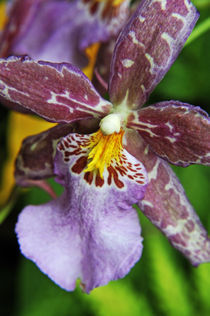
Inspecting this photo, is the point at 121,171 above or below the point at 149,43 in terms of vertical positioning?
below

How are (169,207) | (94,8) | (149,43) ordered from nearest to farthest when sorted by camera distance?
1. (149,43)
2. (169,207)
3. (94,8)

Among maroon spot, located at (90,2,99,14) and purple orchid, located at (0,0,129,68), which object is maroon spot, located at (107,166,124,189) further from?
maroon spot, located at (90,2,99,14)

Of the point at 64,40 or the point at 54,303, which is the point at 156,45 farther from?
the point at 54,303

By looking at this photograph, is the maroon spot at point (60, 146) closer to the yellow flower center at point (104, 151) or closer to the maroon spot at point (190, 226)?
the yellow flower center at point (104, 151)

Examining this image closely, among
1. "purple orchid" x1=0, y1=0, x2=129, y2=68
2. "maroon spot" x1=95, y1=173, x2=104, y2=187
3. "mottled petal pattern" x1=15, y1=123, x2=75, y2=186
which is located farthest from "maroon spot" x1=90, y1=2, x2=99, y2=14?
"maroon spot" x1=95, y1=173, x2=104, y2=187

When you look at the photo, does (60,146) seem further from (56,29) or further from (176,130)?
(56,29)

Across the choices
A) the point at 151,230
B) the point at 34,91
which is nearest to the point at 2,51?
the point at 34,91

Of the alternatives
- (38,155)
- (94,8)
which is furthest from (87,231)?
(94,8)
